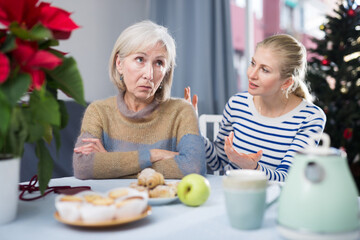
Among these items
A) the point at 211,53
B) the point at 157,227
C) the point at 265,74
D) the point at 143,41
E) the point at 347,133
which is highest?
the point at 211,53

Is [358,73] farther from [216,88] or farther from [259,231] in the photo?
[259,231]

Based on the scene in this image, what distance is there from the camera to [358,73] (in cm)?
329

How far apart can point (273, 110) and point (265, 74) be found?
0.58ft

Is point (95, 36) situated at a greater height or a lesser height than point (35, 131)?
greater

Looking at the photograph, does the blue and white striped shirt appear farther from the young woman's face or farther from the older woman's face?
the older woman's face

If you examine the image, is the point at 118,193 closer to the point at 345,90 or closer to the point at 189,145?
the point at 189,145

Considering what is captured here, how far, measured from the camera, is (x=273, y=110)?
1.79 meters

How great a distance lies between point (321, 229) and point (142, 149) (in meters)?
0.95

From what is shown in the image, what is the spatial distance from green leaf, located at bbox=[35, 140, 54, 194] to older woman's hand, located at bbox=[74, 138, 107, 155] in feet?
1.46

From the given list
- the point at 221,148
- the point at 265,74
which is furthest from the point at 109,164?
the point at 265,74

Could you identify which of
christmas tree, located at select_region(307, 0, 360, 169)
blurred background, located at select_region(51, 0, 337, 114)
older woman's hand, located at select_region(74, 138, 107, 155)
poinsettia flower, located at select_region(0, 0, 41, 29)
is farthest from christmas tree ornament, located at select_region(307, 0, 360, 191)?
poinsettia flower, located at select_region(0, 0, 41, 29)

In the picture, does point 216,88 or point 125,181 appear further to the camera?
point 216,88

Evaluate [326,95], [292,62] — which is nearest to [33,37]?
[292,62]

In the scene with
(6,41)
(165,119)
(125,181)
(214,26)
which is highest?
(214,26)
